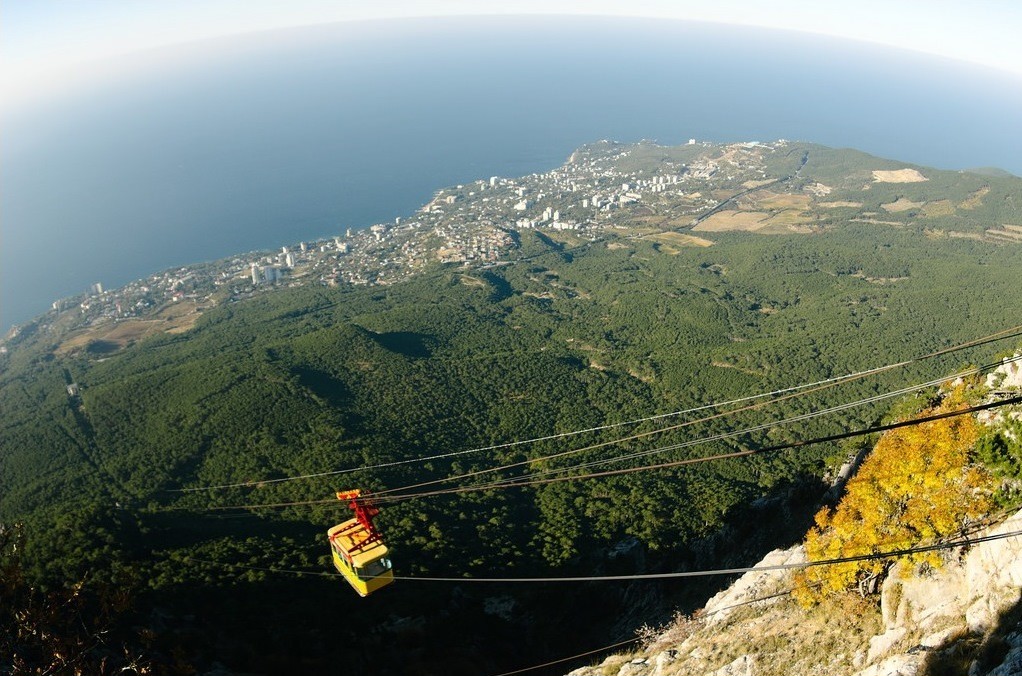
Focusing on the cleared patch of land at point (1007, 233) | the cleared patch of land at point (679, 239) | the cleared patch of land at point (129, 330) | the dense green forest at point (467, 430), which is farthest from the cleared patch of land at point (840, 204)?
the cleared patch of land at point (129, 330)

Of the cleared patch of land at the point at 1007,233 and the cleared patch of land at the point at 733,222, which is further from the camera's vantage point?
the cleared patch of land at the point at 733,222

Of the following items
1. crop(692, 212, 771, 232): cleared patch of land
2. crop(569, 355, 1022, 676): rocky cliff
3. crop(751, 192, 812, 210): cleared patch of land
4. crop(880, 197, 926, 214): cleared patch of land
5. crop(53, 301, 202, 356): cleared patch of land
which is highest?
crop(569, 355, 1022, 676): rocky cliff

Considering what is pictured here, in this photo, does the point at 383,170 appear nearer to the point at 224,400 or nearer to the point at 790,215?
the point at 790,215

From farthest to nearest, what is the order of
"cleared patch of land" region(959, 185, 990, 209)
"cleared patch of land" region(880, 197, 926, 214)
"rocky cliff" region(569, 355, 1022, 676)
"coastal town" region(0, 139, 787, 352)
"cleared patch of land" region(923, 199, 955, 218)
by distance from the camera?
"cleared patch of land" region(880, 197, 926, 214) → "coastal town" region(0, 139, 787, 352) → "cleared patch of land" region(923, 199, 955, 218) → "cleared patch of land" region(959, 185, 990, 209) → "rocky cliff" region(569, 355, 1022, 676)

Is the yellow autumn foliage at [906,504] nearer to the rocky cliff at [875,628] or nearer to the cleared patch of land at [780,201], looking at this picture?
the rocky cliff at [875,628]

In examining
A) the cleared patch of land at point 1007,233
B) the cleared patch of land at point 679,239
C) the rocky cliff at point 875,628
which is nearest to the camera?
the rocky cliff at point 875,628

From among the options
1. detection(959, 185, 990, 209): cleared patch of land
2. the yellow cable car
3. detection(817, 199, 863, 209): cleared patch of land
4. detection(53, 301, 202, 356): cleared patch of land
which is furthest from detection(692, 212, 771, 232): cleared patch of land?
the yellow cable car

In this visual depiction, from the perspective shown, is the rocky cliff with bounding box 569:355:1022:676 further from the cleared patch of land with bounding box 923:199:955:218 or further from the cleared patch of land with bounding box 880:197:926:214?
the cleared patch of land with bounding box 880:197:926:214

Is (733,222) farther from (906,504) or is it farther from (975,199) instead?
(906,504)
